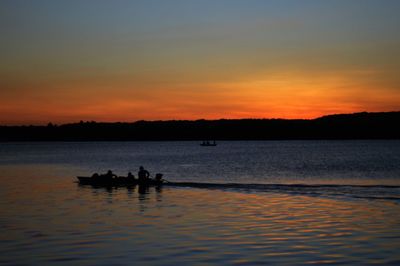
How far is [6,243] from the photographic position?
18.1m

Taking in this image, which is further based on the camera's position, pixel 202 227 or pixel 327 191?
pixel 327 191

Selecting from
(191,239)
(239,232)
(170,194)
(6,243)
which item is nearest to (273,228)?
(239,232)

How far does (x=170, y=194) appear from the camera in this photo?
115 ft

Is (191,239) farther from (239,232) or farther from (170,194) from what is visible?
(170,194)

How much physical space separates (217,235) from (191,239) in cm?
110

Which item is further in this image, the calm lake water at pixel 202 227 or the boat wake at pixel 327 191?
the boat wake at pixel 327 191

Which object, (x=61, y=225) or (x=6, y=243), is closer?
(x=6, y=243)

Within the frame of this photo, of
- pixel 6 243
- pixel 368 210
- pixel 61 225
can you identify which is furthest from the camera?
pixel 368 210

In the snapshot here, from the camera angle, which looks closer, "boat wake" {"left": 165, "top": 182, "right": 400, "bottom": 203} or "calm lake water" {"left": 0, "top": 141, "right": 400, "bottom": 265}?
"calm lake water" {"left": 0, "top": 141, "right": 400, "bottom": 265}

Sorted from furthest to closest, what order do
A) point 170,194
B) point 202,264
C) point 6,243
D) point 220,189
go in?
point 220,189 → point 170,194 → point 6,243 → point 202,264

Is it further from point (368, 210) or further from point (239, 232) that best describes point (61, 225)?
point (368, 210)

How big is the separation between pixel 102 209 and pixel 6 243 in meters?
9.51

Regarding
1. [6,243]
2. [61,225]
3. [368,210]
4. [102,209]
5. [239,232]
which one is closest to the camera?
[6,243]

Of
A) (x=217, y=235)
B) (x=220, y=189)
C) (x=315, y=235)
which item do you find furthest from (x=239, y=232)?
(x=220, y=189)
